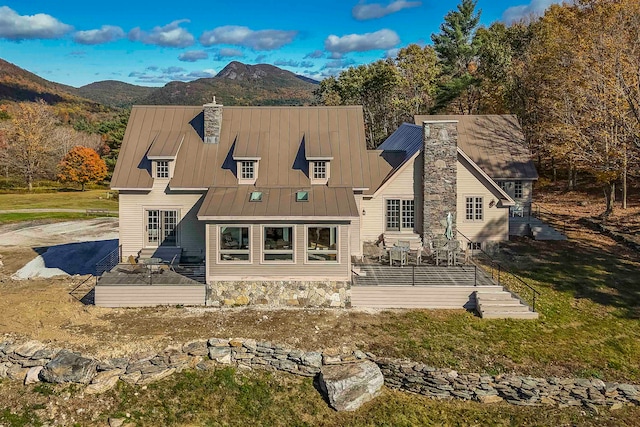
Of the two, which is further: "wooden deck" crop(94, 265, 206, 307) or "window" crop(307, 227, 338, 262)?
"window" crop(307, 227, 338, 262)

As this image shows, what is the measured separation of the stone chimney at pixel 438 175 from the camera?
2119 centimetres

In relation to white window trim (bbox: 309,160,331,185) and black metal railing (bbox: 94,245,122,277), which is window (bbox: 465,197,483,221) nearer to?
white window trim (bbox: 309,160,331,185)

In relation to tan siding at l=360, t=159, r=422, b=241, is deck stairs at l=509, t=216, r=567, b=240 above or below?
below

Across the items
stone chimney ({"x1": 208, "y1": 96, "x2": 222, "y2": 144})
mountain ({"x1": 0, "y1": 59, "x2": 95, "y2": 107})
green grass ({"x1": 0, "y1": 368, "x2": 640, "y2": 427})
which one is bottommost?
green grass ({"x1": 0, "y1": 368, "x2": 640, "y2": 427})

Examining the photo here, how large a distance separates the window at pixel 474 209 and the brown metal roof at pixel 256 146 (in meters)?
4.46

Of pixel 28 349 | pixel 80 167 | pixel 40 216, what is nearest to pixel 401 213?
pixel 28 349

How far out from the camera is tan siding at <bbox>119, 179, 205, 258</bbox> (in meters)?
19.6

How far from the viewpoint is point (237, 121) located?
22.0 m

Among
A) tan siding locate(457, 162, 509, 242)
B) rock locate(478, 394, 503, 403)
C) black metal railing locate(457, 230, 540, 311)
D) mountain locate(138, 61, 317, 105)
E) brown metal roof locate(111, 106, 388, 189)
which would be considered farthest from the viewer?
mountain locate(138, 61, 317, 105)

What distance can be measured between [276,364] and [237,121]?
43.0 ft

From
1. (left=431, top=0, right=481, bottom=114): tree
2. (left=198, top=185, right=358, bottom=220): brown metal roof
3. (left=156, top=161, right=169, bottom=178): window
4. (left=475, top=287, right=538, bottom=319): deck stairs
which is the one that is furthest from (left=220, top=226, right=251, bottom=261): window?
(left=431, top=0, right=481, bottom=114): tree

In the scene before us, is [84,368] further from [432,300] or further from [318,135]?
[318,135]

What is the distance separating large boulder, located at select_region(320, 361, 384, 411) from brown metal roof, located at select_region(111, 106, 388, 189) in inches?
353

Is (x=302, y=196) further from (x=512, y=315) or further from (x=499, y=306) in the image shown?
(x=512, y=315)
